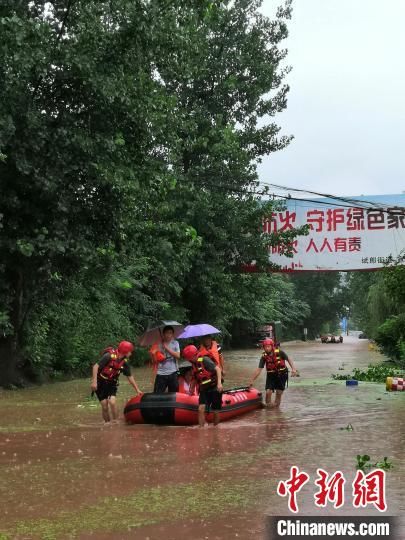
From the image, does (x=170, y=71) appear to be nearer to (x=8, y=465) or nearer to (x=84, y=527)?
(x=8, y=465)

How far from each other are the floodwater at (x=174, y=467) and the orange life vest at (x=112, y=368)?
0.90m

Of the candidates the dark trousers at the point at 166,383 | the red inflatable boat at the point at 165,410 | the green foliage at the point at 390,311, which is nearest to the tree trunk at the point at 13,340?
the dark trousers at the point at 166,383

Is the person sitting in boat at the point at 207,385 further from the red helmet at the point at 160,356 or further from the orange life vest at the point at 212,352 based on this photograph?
the red helmet at the point at 160,356

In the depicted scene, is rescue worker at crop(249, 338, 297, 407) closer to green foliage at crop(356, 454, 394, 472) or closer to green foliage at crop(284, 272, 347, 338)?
green foliage at crop(356, 454, 394, 472)

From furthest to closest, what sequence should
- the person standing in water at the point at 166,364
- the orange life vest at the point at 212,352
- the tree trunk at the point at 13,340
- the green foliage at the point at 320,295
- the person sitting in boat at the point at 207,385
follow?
the green foliage at the point at 320,295 → the tree trunk at the point at 13,340 → the person standing in water at the point at 166,364 → the orange life vest at the point at 212,352 → the person sitting in boat at the point at 207,385

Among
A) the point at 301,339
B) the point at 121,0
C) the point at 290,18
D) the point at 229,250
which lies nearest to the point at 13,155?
the point at 121,0

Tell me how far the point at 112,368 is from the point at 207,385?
1826mm

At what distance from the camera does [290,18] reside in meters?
33.3

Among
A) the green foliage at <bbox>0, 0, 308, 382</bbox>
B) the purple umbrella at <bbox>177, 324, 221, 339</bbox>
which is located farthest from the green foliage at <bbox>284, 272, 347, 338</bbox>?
the purple umbrella at <bbox>177, 324, 221, 339</bbox>

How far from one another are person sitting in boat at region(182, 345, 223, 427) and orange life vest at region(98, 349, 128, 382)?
1.40m

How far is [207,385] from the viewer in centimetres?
1214

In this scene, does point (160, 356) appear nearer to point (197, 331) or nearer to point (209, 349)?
point (209, 349)

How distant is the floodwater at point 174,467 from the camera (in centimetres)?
622

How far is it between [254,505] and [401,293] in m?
14.2
